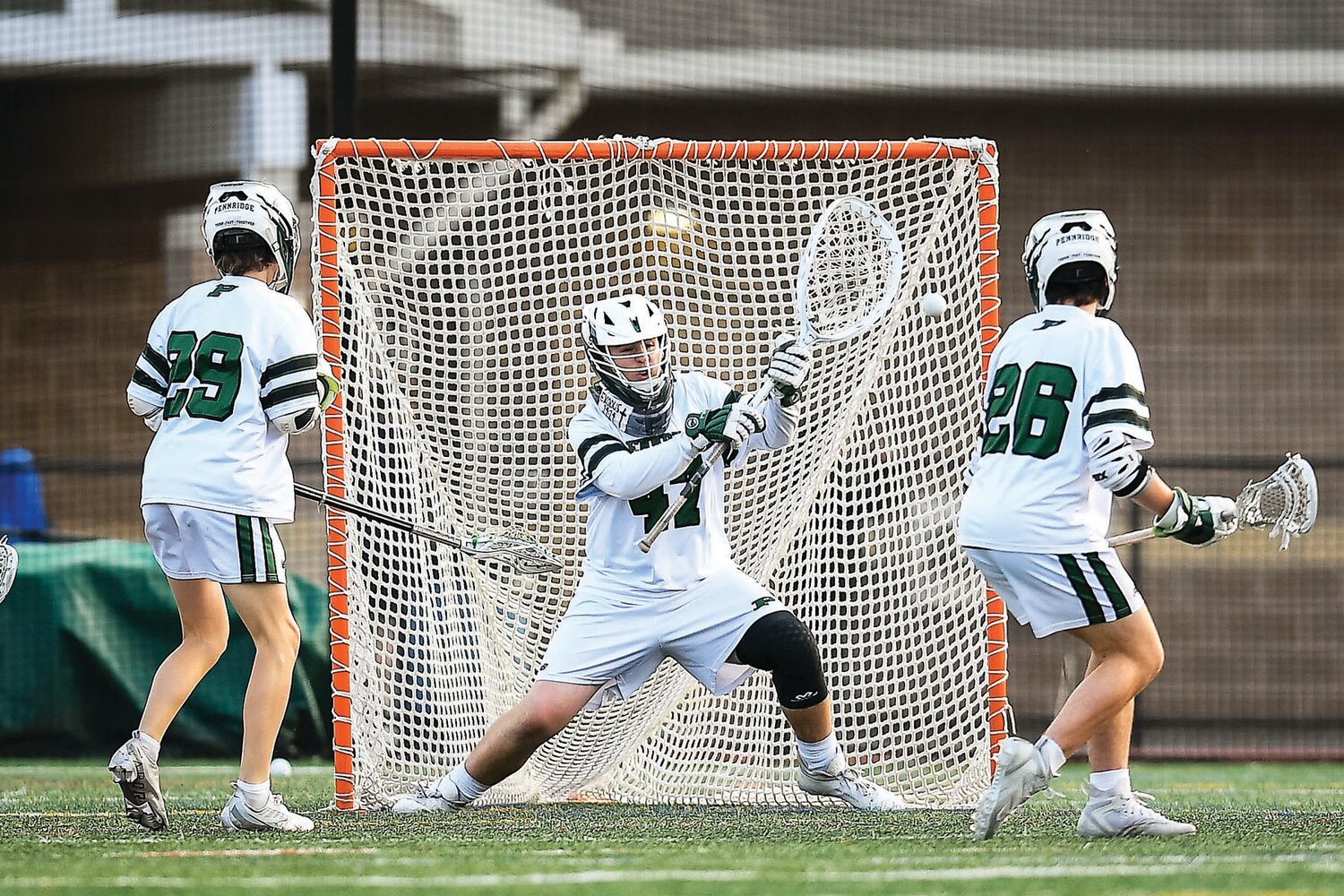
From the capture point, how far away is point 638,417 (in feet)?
16.8

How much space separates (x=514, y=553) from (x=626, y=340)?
0.82 metres

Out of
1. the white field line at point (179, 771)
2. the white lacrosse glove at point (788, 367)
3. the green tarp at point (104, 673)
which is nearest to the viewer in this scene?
the white lacrosse glove at point (788, 367)

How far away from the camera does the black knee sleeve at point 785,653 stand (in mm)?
5070

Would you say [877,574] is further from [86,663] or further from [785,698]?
[86,663]

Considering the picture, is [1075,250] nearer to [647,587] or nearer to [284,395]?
[647,587]

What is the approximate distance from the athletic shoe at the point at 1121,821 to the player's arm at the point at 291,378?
7.11 feet

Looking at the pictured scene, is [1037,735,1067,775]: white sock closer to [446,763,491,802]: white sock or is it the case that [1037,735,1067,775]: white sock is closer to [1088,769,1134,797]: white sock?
[1088,769,1134,797]: white sock

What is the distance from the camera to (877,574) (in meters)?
5.87

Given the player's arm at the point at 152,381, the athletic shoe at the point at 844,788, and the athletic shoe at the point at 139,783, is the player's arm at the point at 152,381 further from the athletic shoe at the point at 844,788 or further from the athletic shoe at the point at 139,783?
the athletic shoe at the point at 844,788

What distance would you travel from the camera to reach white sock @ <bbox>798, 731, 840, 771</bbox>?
522 cm

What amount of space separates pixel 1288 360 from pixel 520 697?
713cm

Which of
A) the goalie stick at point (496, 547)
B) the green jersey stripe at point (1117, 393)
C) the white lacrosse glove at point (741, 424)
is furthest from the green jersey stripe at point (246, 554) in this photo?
the green jersey stripe at point (1117, 393)

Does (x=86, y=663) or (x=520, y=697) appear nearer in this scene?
(x=520, y=697)

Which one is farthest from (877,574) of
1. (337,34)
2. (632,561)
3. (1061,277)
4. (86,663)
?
(86,663)
